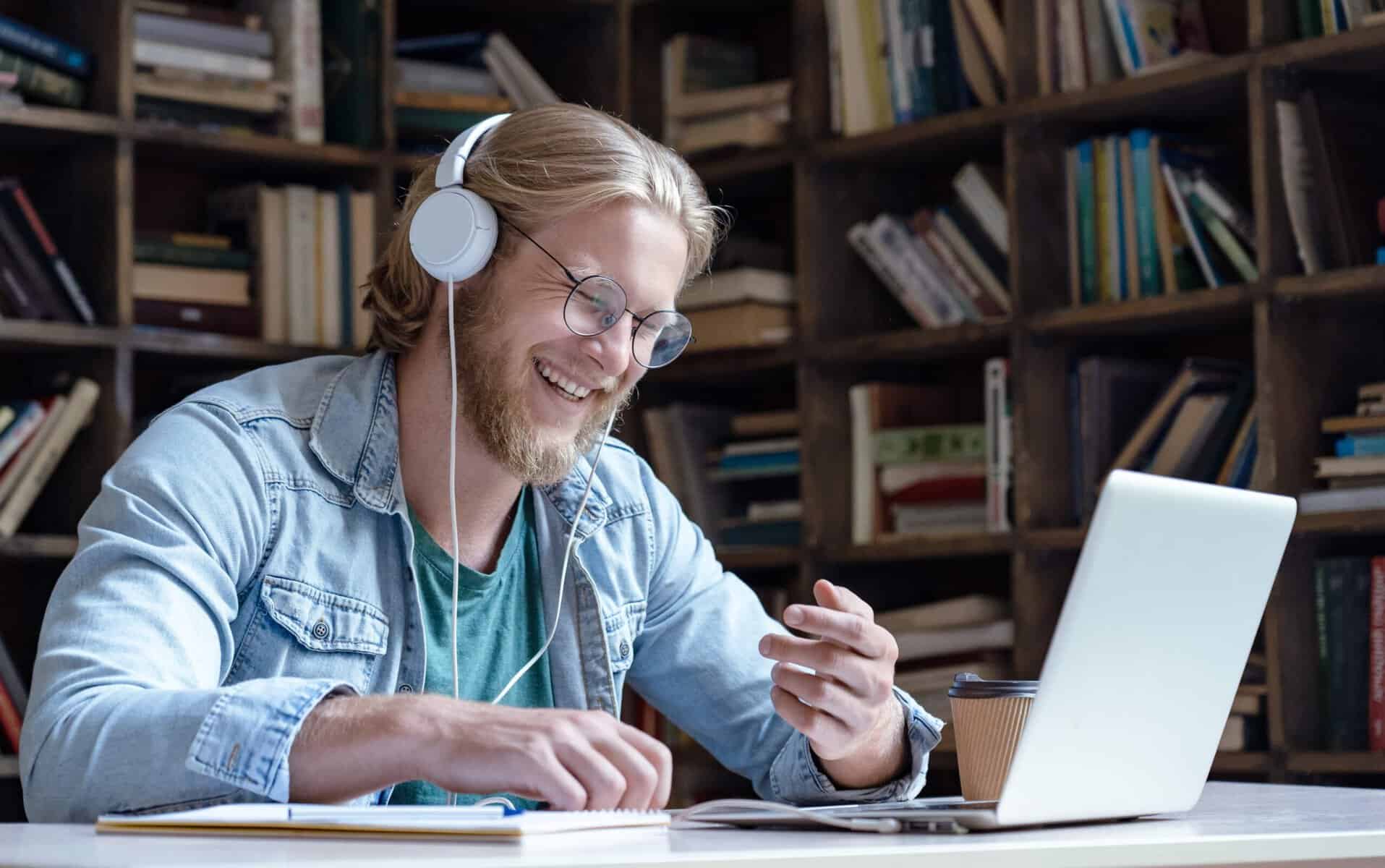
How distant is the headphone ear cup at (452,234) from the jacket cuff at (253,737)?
61 cm

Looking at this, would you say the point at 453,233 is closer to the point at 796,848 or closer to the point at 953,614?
the point at 796,848

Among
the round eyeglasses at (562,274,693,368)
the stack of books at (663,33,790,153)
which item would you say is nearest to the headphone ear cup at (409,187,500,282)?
the round eyeglasses at (562,274,693,368)

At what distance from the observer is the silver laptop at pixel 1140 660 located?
3.08 feet

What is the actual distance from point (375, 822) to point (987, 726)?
53 centimetres

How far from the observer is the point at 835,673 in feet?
4.08

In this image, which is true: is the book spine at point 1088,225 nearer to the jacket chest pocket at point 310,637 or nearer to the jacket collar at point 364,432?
the jacket collar at point 364,432

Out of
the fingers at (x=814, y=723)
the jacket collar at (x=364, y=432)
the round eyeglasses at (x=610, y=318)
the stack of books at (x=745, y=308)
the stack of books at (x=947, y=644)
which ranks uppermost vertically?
the stack of books at (x=745, y=308)

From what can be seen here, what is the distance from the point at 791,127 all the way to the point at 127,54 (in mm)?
1179

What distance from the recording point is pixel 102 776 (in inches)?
43.3

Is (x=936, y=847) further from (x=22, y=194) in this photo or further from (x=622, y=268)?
(x=22, y=194)

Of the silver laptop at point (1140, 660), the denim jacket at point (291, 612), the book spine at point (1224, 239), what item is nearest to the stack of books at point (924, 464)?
the book spine at point (1224, 239)

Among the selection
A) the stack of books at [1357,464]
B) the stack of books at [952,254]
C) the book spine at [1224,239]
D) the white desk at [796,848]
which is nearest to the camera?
the white desk at [796,848]

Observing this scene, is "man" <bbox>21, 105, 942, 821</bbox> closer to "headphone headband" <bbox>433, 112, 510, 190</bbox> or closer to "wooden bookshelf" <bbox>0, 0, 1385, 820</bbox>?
"headphone headband" <bbox>433, 112, 510, 190</bbox>

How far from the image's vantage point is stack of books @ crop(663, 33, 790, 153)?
3072mm
